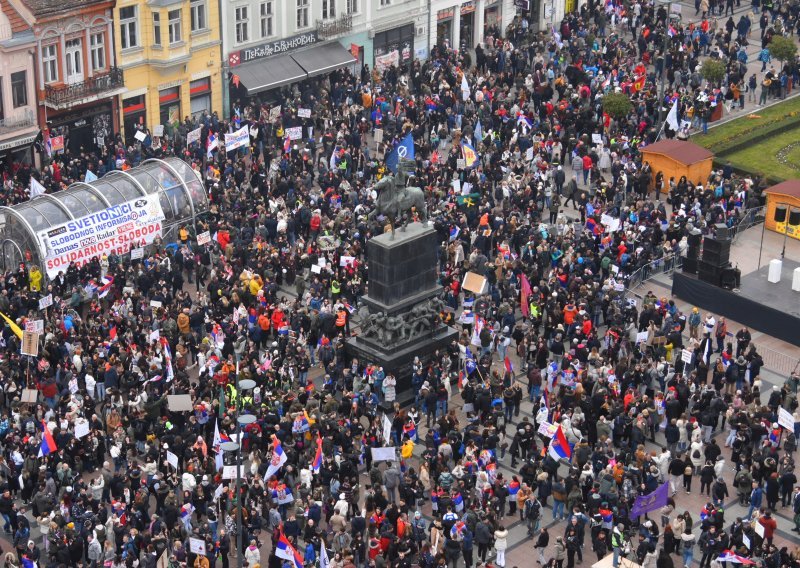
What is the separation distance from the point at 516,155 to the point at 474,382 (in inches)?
929

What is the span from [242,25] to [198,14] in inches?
109

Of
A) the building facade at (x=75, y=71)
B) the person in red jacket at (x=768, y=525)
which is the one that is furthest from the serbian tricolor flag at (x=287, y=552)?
the building facade at (x=75, y=71)

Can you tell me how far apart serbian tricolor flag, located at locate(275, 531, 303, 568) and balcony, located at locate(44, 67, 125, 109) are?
34.4 m

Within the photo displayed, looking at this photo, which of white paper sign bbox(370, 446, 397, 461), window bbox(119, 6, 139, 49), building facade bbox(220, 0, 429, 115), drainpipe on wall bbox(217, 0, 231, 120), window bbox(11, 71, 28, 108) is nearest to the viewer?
white paper sign bbox(370, 446, 397, 461)

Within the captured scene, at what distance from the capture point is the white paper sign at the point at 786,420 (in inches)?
2142

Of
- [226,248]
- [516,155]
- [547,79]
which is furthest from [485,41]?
[226,248]

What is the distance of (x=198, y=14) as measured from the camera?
272 ft

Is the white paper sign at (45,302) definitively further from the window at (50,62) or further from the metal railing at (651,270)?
the metal railing at (651,270)

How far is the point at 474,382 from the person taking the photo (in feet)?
190

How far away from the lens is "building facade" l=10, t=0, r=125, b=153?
3002 inches

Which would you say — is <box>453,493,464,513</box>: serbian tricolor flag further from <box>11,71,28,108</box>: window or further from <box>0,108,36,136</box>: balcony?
<box>11,71,28,108</box>: window

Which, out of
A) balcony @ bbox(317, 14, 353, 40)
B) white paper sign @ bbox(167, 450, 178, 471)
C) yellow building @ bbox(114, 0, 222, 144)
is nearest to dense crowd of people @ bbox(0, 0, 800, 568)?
white paper sign @ bbox(167, 450, 178, 471)

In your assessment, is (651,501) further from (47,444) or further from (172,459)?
(47,444)

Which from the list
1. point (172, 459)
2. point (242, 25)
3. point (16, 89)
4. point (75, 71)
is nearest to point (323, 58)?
point (242, 25)
